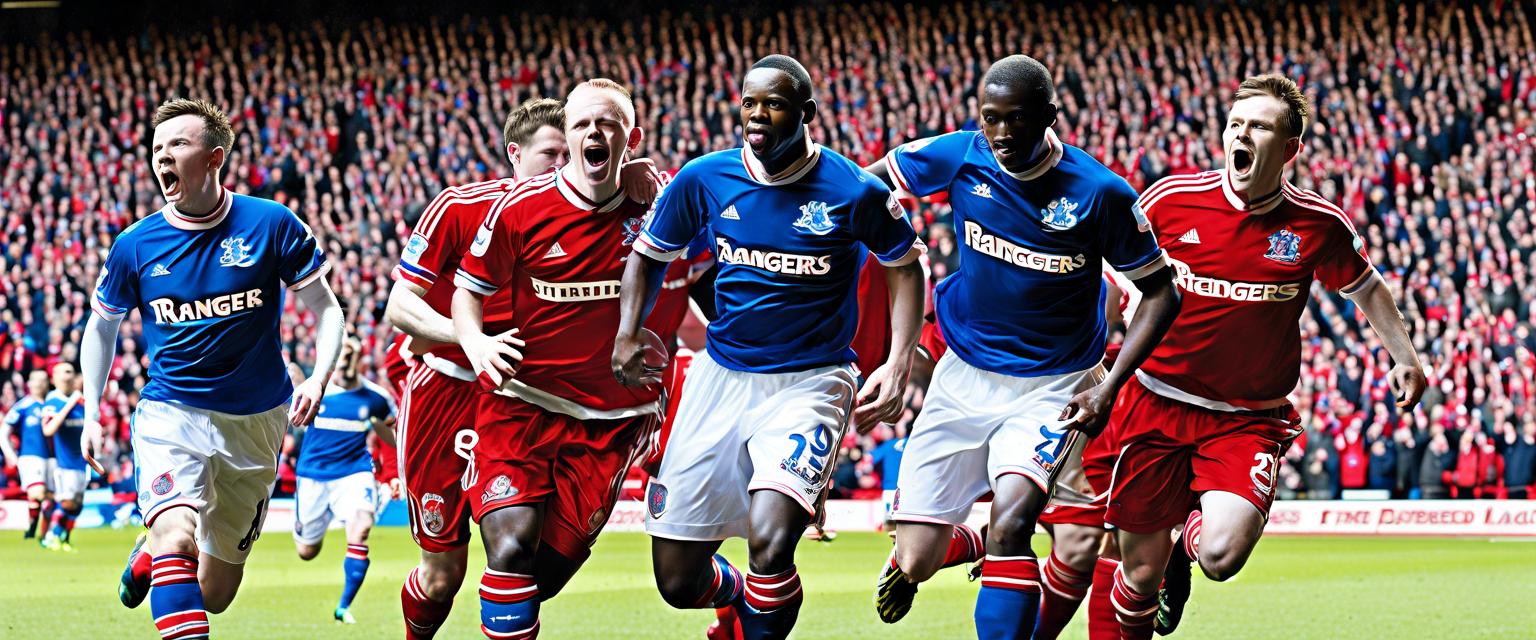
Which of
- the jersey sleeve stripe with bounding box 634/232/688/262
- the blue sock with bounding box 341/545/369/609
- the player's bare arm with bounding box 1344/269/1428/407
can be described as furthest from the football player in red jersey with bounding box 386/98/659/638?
the player's bare arm with bounding box 1344/269/1428/407

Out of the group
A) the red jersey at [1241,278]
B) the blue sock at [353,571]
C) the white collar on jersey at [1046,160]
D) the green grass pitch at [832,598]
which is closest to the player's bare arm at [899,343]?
the white collar on jersey at [1046,160]

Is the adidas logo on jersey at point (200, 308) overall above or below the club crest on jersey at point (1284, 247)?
below

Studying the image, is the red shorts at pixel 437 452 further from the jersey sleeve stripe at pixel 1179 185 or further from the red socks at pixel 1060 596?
the jersey sleeve stripe at pixel 1179 185

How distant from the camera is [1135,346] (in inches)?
206

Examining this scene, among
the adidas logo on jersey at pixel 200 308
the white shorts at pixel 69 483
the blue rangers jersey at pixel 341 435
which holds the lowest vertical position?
the white shorts at pixel 69 483

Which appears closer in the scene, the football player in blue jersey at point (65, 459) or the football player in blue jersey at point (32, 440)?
the football player in blue jersey at point (65, 459)

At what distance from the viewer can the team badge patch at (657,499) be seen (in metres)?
5.49

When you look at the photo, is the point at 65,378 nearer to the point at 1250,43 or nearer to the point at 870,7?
the point at 870,7

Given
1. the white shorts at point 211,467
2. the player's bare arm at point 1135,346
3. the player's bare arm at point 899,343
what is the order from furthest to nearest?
the white shorts at point 211,467 → the player's bare arm at point 899,343 → the player's bare arm at point 1135,346

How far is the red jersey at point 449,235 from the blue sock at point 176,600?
1.44 meters

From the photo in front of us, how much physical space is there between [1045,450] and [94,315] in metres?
4.04

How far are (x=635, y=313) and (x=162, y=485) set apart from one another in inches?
85.7

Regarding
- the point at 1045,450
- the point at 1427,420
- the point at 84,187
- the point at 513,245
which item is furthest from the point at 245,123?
the point at 1045,450

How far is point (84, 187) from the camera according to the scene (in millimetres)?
23453
